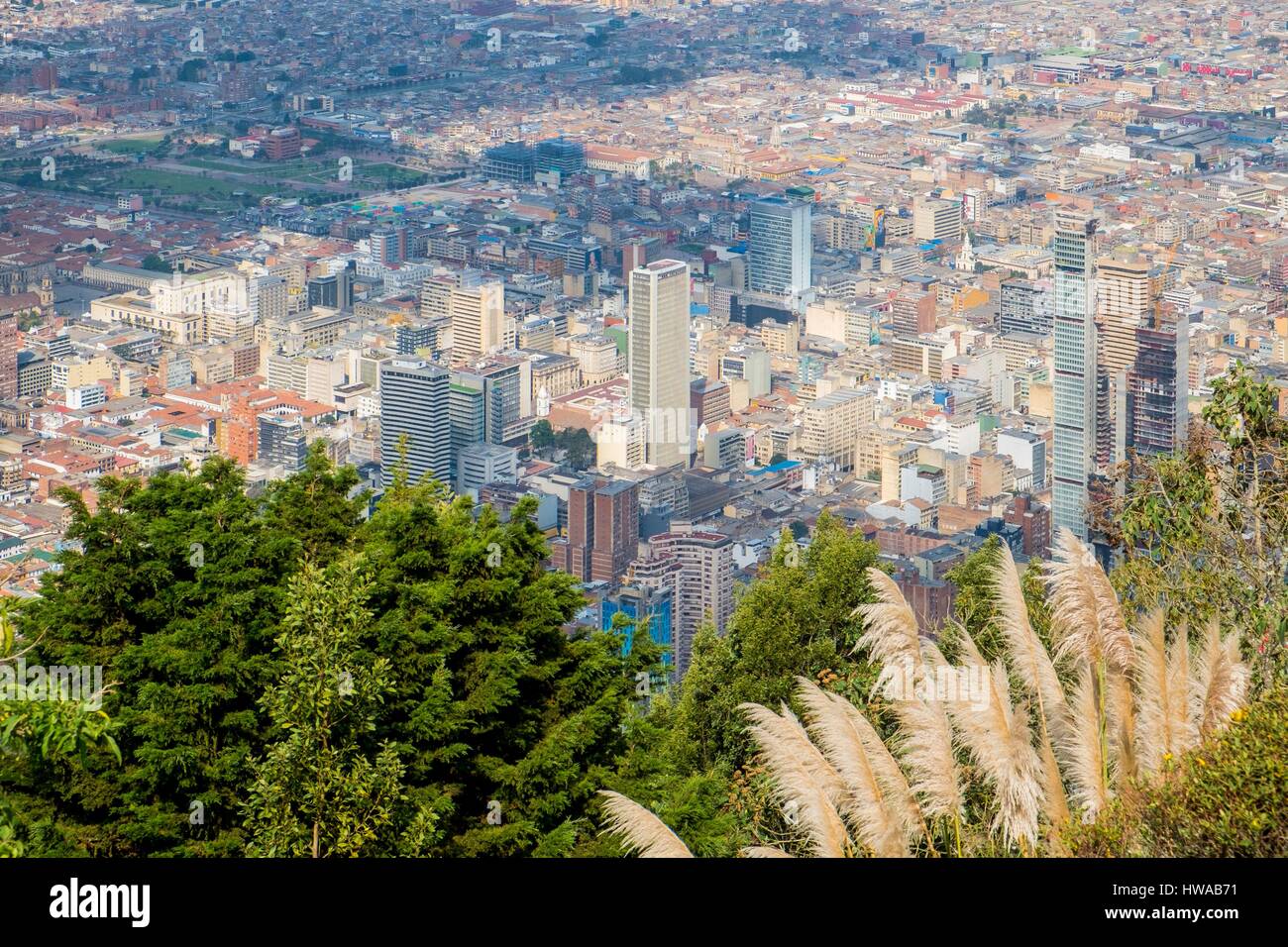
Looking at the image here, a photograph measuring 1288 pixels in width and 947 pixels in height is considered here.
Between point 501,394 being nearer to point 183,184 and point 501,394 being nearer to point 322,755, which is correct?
point 183,184

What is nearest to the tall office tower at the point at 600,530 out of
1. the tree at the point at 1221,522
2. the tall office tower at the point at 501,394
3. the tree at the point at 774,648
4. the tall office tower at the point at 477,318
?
the tall office tower at the point at 501,394

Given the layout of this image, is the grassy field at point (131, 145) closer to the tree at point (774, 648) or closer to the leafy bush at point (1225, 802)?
the tree at point (774, 648)

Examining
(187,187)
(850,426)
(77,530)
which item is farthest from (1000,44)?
(77,530)

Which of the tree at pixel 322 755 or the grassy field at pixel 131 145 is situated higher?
the tree at pixel 322 755

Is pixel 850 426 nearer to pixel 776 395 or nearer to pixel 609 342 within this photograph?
pixel 776 395

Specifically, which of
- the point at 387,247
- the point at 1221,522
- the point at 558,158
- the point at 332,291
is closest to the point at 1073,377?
the point at 332,291

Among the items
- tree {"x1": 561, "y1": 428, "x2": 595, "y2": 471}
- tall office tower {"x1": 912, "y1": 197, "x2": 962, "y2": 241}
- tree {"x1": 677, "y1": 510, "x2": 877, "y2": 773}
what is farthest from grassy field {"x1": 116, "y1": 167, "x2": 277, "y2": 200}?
tree {"x1": 677, "y1": 510, "x2": 877, "y2": 773}
